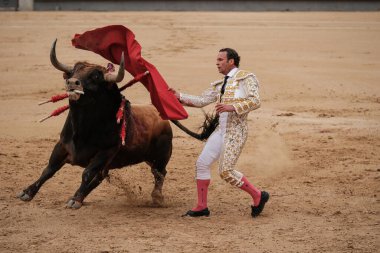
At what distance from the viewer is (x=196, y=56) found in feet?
44.8

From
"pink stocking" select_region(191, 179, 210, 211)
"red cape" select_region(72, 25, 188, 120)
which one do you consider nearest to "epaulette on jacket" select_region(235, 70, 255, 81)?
"red cape" select_region(72, 25, 188, 120)

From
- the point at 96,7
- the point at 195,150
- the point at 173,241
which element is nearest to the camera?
the point at 173,241

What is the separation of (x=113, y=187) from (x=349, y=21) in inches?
464

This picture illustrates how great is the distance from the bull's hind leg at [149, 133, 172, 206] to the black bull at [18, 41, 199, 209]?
232mm

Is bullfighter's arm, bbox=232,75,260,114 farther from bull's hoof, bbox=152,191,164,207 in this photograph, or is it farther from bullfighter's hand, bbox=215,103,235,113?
bull's hoof, bbox=152,191,164,207

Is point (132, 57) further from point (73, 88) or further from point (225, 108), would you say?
point (225, 108)

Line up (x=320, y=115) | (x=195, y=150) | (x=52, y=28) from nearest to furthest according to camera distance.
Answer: (x=195, y=150) → (x=320, y=115) → (x=52, y=28)

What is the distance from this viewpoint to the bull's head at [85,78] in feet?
19.3

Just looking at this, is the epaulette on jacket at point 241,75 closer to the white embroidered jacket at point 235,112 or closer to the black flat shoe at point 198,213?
the white embroidered jacket at point 235,112

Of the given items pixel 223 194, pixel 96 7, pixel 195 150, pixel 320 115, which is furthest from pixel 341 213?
pixel 96 7

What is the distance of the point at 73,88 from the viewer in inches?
232

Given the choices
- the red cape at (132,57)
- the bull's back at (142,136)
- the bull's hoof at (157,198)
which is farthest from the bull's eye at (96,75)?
the bull's hoof at (157,198)

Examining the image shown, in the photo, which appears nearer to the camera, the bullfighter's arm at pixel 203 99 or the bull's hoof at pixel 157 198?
the bullfighter's arm at pixel 203 99

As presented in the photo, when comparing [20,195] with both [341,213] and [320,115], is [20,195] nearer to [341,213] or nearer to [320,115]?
[341,213]
